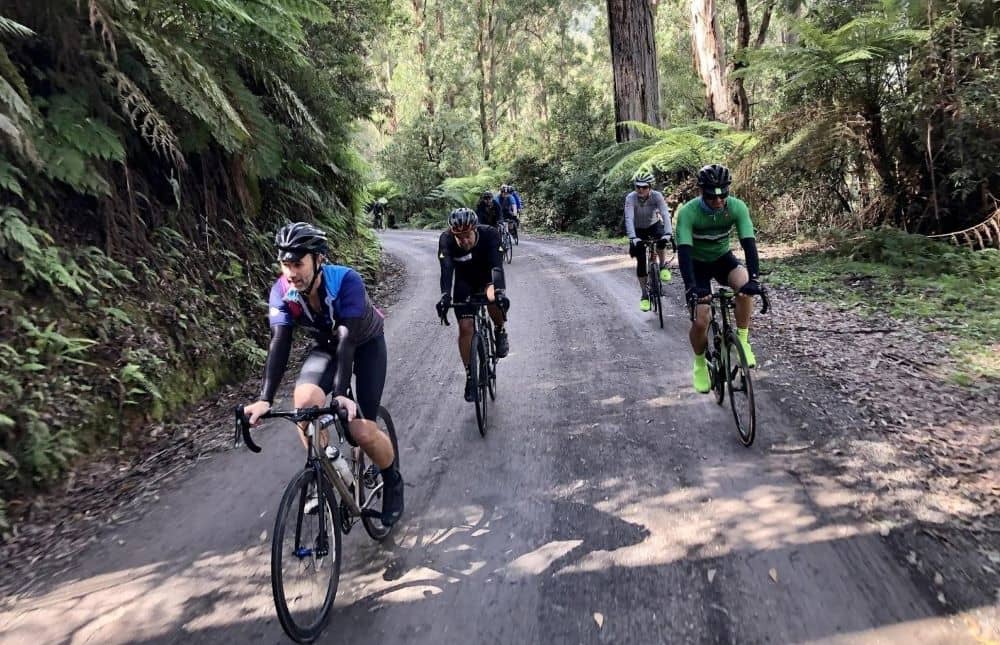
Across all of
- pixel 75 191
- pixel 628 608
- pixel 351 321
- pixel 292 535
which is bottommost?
pixel 628 608

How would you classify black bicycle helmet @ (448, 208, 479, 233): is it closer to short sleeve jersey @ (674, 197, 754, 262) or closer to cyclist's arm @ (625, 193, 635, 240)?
short sleeve jersey @ (674, 197, 754, 262)

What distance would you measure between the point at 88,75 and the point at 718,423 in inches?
276

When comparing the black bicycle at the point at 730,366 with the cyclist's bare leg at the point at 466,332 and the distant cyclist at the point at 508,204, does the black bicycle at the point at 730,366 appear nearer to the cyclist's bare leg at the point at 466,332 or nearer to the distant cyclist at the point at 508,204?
the cyclist's bare leg at the point at 466,332

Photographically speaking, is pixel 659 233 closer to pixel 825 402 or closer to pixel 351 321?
pixel 825 402

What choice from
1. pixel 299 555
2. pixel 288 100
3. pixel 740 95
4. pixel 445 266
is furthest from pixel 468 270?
pixel 740 95

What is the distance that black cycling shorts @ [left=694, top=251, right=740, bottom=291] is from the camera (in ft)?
18.0

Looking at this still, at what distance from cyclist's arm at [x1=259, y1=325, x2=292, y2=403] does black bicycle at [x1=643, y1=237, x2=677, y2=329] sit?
6.06 m

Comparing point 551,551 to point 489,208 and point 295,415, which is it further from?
point 489,208

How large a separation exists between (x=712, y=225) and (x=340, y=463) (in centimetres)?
376

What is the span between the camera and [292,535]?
292cm

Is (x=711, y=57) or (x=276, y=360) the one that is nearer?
(x=276, y=360)

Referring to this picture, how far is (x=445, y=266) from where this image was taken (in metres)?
5.79

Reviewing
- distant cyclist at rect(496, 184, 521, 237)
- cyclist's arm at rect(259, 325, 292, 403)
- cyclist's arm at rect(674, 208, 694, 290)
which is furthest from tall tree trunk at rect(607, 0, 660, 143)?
cyclist's arm at rect(259, 325, 292, 403)

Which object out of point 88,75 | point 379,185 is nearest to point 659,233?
point 88,75
